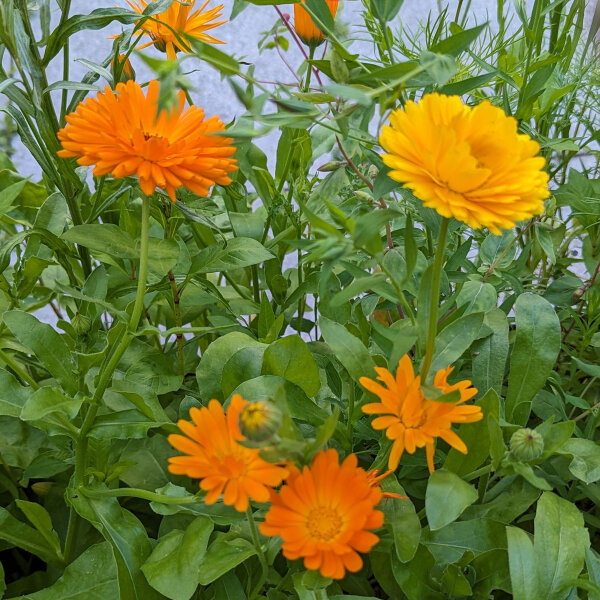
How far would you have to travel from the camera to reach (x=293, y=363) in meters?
0.41

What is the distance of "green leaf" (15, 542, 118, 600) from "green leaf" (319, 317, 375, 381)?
7.1 inches

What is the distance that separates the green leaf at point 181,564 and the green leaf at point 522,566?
152 mm

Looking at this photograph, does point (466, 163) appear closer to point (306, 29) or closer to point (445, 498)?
point (445, 498)

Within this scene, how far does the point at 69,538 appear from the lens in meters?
0.45

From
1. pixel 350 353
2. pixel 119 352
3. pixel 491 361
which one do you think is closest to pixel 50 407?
pixel 119 352

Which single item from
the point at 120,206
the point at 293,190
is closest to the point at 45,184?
the point at 120,206

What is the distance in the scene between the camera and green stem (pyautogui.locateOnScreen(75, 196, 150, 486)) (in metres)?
0.36

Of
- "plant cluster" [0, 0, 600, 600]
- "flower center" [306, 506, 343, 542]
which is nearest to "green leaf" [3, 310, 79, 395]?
A: "plant cluster" [0, 0, 600, 600]

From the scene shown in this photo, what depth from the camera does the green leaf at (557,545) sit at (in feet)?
1.20

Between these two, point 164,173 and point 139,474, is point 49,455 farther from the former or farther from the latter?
point 164,173

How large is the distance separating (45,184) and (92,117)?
0.97 feet

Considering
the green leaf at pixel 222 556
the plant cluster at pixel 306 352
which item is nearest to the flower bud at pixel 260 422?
the plant cluster at pixel 306 352

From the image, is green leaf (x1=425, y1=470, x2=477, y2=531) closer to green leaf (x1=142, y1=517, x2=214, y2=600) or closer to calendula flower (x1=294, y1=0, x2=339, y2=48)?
green leaf (x1=142, y1=517, x2=214, y2=600)

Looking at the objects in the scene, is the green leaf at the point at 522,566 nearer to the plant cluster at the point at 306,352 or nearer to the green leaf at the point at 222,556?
the plant cluster at the point at 306,352
